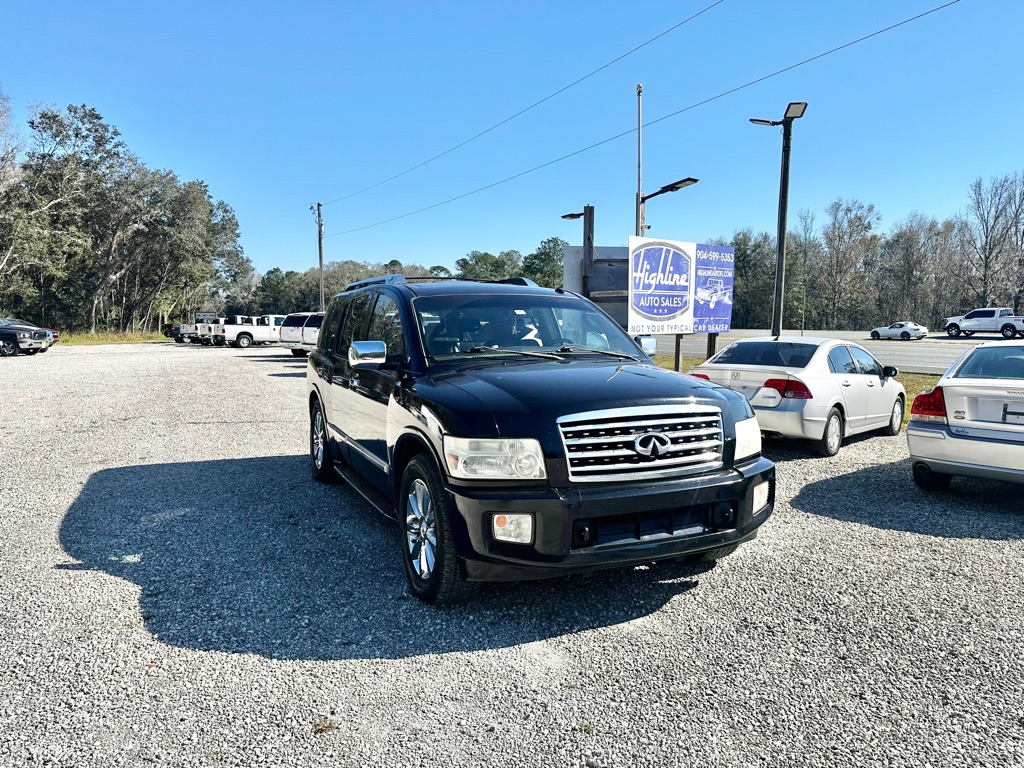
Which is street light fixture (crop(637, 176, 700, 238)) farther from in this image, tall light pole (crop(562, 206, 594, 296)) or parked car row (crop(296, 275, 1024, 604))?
parked car row (crop(296, 275, 1024, 604))

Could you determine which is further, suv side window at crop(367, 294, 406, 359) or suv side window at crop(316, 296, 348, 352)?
suv side window at crop(316, 296, 348, 352)

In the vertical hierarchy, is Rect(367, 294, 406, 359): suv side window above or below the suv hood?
above

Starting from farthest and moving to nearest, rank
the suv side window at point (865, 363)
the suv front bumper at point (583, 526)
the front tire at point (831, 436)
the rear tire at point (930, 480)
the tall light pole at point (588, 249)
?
the tall light pole at point (588, 249), the suv side window at point (865, 363), the front tire at point (831, 436), the rear tire at point (930, 480), the suv front bumper at point (583, 526)

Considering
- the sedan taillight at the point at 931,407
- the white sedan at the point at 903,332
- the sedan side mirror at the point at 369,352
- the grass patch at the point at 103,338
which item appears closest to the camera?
the sedan side mirror at the point at 369,352

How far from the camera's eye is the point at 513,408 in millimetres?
3482

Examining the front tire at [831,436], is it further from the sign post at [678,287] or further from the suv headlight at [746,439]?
the sign post at [678,287]

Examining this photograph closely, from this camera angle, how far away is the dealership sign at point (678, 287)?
44.4ft

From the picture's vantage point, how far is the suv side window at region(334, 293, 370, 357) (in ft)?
18.8

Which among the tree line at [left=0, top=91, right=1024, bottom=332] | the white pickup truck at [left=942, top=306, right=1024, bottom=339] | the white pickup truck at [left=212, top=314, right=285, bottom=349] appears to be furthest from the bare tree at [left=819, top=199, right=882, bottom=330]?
the white pickup truck at [left=212, top=314, right=285, bottom=349]

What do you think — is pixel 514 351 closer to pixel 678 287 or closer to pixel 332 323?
pixel 332 323

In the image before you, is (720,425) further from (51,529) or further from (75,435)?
(75,435)

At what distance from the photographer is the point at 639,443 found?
3.50 m

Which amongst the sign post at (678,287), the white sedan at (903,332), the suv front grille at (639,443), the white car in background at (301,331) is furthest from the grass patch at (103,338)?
the white sedan at (903,332)

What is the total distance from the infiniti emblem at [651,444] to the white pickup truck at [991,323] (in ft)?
172
